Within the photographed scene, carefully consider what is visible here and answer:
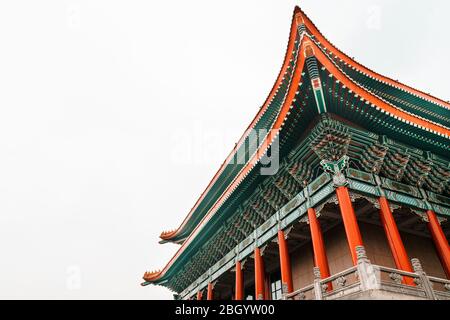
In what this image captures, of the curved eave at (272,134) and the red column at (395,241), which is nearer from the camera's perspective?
the red column at (395,241)

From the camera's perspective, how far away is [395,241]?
8.41 metres

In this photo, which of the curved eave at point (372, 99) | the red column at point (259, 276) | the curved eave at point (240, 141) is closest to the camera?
the curved eave at point (372, 99)

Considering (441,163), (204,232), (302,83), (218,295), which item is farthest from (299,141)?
(218,295)

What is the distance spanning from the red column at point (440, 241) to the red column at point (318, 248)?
3.20 m

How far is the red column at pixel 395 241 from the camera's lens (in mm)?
8008

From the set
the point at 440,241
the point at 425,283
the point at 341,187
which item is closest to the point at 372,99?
the point at 341,187

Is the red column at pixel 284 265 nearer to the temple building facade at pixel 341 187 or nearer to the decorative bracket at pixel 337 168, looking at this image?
the temple building facade at pixel 341 187

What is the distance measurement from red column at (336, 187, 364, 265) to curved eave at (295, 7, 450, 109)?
16.2 feet

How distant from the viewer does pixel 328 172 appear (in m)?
9.50

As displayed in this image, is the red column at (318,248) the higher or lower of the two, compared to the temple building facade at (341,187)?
lower

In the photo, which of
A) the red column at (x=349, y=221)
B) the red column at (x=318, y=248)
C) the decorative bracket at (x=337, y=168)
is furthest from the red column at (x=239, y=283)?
the decorative bracket at (x=337, y=168)

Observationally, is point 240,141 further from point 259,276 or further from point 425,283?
point 425,283

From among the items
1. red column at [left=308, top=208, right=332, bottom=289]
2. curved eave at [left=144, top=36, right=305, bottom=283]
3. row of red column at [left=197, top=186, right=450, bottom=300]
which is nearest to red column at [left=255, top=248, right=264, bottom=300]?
row of red column at [left=197, top=186, right=450, bottom=300]

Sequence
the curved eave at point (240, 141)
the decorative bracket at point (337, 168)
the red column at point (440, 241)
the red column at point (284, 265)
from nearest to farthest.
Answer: the red column at point (440, 241) < the decorative bracket at point (337, 168) < the red column at point (284, 265) < the curved eave at point (240, 141)
